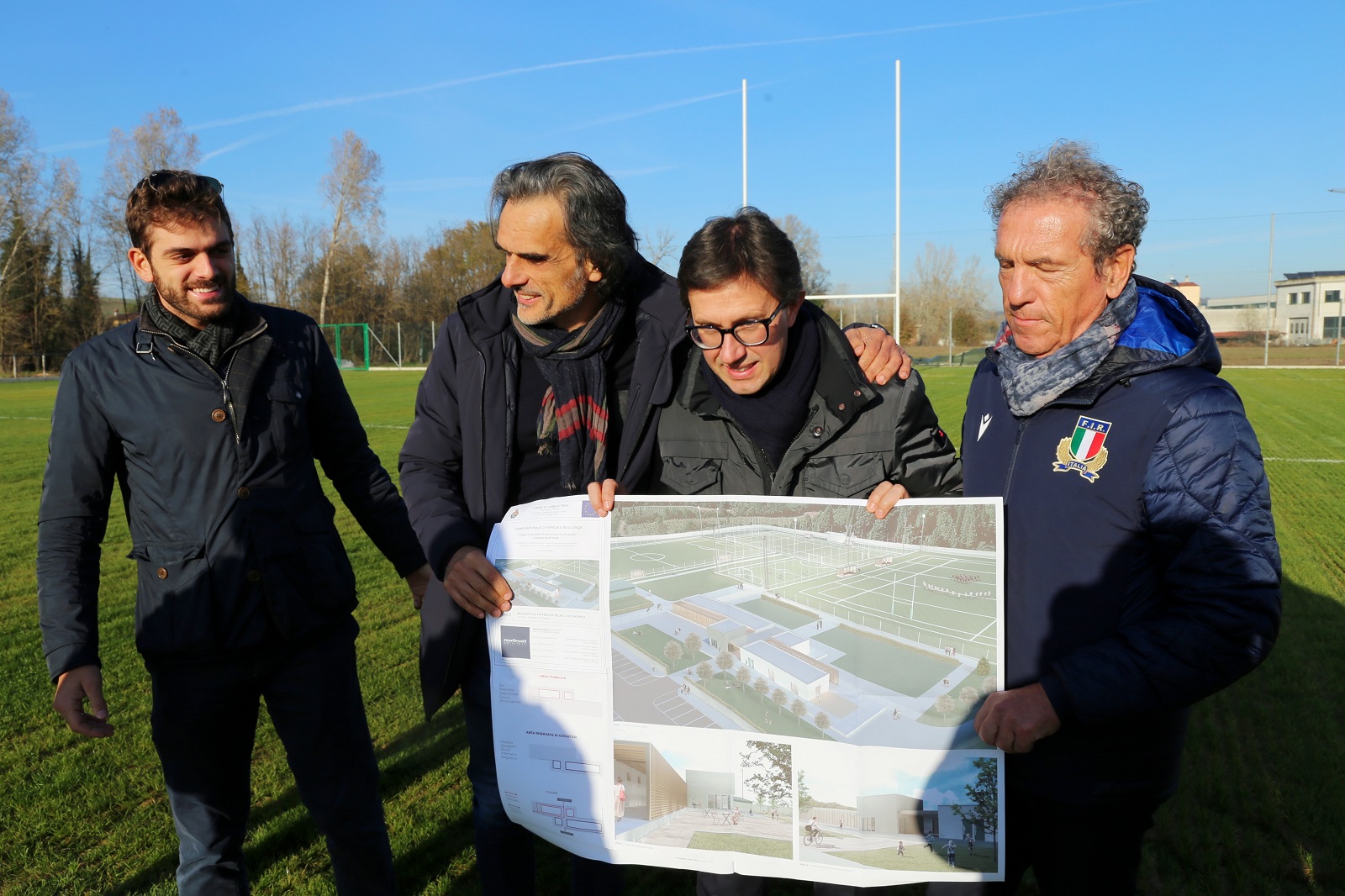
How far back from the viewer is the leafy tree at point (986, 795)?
1.85 metres

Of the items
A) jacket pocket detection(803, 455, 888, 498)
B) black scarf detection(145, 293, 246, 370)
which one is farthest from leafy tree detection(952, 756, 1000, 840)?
black scarf detection(145, 293, 246, 370)

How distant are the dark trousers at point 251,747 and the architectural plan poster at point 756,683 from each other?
2.52 ft

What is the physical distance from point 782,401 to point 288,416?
4.99 ft

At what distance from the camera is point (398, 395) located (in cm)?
2814

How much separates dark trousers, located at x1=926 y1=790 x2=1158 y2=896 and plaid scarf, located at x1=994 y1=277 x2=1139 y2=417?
887 millimetres

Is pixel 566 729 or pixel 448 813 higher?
pixel 566 729

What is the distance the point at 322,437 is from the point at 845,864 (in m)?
2.09

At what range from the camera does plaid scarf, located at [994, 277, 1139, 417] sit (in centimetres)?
181

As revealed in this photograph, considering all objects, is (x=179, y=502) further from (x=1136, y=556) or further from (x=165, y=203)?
(x=1136, y=556)

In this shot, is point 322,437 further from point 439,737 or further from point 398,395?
point 398,395

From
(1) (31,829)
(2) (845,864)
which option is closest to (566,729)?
(2) (845,864)

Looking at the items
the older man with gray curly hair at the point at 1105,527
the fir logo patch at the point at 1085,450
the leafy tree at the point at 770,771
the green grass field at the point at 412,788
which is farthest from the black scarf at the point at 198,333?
the fir logo patch at the point at 1085,450

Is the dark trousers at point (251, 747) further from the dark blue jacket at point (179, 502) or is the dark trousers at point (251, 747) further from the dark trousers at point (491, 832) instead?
the dark trousers at point (491, 832)

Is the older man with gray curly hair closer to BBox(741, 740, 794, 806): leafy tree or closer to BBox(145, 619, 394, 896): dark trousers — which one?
BBox(741, 740, 794, 806): leafy tree
